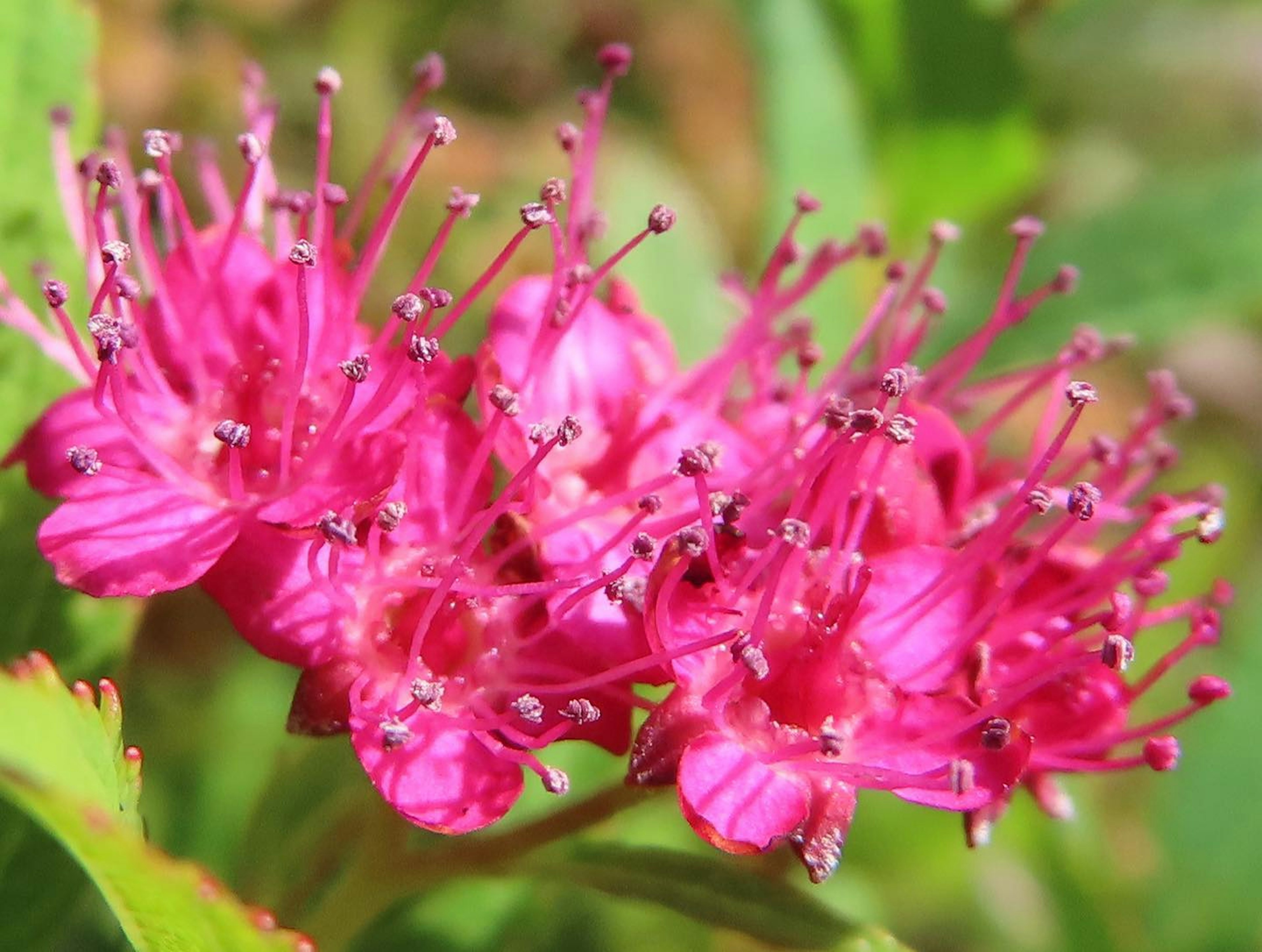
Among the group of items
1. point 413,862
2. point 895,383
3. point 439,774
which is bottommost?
point 413,862

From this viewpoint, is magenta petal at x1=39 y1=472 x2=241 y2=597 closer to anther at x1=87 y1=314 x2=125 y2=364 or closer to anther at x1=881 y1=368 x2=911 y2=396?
anther at x1=87 y1=314 x2=125 y2=364

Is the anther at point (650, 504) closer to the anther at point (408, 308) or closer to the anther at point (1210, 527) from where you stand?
the anther at point (408, 308)

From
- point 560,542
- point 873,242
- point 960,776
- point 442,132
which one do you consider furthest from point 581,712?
point 873,242

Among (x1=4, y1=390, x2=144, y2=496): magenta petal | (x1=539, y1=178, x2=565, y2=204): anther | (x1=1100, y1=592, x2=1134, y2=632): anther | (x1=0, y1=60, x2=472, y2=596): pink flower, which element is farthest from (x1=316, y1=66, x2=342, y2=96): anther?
(x1=1100, y1=592, x2=1134, y2=632): anther

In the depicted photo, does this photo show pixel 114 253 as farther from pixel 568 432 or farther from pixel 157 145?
pixel 568 432

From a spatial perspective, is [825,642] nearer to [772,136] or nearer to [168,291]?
[168,291]

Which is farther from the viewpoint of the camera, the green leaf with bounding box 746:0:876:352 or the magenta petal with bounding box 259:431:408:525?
the green leaf with bounding box 746:0:876:352

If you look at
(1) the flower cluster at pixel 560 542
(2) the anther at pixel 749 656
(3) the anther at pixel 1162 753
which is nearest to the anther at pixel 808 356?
(1) the flower cluster at pixel 560 542
